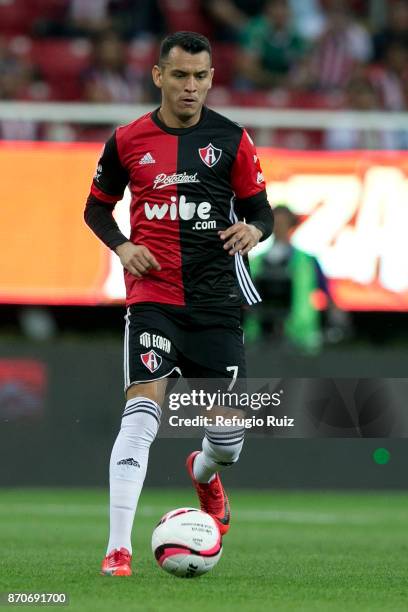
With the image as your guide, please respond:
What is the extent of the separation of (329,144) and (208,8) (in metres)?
3.56

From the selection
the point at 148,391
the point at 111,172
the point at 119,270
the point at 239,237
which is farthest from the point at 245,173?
the point at 119,270

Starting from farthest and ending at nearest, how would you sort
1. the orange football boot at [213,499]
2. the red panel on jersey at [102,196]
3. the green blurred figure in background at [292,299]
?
the green blurred figure in background at [292,299]
the orange football boot at [213,499]
the red panel on jersey at [102,196]

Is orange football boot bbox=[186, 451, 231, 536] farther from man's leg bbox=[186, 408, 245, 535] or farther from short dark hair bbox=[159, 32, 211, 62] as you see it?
short dark hair bbox=[159, 32, 211, 62]

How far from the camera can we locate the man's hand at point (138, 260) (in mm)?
6863

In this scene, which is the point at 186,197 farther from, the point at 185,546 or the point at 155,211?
the point at 185,546

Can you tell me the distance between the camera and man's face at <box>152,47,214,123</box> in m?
6.93

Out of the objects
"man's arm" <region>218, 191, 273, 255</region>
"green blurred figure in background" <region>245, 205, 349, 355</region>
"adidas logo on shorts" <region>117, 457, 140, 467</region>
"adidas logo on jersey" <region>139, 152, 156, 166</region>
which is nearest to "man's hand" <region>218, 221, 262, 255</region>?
"man's arm" <region>218, 191, 273, 255</region>

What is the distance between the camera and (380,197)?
579 inches

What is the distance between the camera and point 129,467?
660 centimetres

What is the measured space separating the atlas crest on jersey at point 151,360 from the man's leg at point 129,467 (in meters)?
0.07

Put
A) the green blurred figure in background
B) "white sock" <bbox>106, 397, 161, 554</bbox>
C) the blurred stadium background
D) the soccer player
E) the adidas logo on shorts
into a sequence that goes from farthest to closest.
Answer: the green blurred figure in background, the blurred stadium background, the soccer player, the adidas logo on shorts, "white sock" <bbox>106, 397, 161, 554</bbox>

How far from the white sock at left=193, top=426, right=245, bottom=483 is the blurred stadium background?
5493mm

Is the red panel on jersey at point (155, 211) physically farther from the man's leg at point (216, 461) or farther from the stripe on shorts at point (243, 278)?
the man's leg at point (216, 461)

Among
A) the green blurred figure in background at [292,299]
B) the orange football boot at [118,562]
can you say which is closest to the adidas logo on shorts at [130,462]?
the orange football boot at [118,562]
